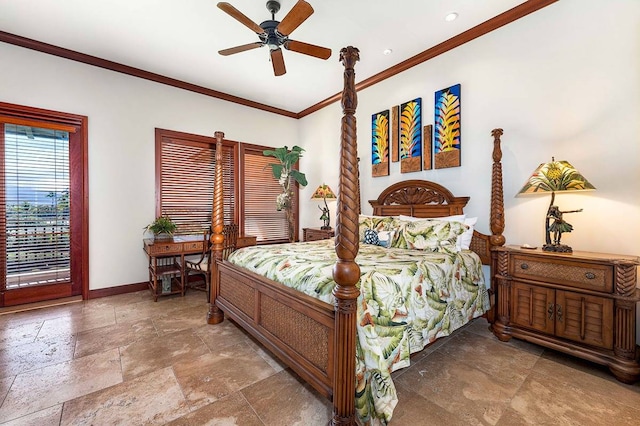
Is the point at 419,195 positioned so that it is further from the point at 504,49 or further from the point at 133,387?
the point at 133,387

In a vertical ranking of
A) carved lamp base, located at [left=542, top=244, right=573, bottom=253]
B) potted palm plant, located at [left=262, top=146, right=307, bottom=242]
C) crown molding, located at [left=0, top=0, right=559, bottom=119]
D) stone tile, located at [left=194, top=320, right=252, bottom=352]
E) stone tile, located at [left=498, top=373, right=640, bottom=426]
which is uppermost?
crown molding, located at [left=0, top=0, right=559, bottom=119]

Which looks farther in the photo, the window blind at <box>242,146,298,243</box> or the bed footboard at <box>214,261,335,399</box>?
the window blind at <box>242,146,298,243</box>

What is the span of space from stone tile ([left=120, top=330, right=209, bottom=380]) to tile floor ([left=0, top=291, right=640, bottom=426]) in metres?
0.01

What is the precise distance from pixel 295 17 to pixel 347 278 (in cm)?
218

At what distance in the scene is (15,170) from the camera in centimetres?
329

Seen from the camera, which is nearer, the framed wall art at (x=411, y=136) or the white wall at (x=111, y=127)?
the white wall at (x=111, y=127)

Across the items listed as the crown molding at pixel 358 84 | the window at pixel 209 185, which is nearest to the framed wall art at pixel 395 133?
the crown molding at pixel 358 84

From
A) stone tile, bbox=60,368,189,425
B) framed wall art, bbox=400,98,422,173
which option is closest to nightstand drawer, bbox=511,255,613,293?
framed wall art, bbox=400,98,422,173

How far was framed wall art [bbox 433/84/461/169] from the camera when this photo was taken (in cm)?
332

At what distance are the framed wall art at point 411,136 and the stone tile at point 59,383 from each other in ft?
12.2

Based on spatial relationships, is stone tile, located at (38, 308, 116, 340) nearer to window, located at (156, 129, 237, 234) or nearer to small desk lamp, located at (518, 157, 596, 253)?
window, located at (156, 129, 237, 234)

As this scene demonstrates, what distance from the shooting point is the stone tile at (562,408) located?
1.56 m

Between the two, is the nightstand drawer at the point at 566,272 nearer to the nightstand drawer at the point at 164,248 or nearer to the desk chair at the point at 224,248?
the desk chair at the point at 224,248

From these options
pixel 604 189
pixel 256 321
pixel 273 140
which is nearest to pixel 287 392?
pixel 256 321
